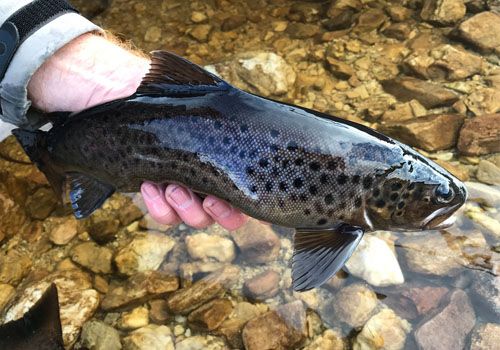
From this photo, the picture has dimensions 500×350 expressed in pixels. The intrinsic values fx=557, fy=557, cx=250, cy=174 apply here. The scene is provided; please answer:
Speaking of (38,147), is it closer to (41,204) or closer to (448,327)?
(41,204)

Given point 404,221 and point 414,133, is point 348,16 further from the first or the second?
point 404,221

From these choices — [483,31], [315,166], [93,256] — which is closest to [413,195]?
[315,166]

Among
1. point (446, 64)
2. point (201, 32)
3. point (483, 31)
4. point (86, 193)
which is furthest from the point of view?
point (201, 32)

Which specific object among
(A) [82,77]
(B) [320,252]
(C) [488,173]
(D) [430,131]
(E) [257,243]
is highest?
(A) [82,77]

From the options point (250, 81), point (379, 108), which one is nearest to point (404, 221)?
point (379, 108)

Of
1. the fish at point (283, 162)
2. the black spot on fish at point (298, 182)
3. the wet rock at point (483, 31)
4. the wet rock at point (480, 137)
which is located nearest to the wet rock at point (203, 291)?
the fish at point (283, 162)

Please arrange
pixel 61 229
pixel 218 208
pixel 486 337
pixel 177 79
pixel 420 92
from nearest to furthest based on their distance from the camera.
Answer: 1. pixel 177 79
2. pixel 218 208
3. pixel 486 337
4. pixel 61 229
5. pixel 420 92
